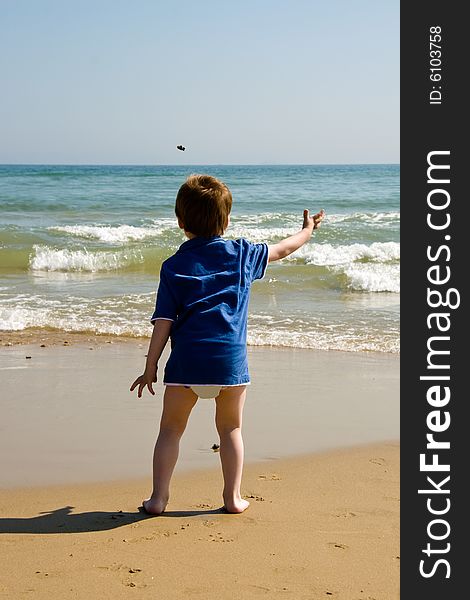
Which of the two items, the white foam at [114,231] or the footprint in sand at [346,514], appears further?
the white foam at [114,231]

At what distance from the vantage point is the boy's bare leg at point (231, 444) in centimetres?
358

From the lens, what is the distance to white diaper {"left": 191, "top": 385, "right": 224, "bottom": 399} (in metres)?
3.51

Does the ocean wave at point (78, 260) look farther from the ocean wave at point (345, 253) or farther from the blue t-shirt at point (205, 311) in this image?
the blue t-shirt at point (205, 311)

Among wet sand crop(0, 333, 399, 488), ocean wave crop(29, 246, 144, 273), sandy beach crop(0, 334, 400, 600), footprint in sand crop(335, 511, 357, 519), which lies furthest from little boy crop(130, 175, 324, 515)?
ocean wave crop(29, 246, 144, 273)

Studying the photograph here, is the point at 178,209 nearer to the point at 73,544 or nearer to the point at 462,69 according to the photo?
the point at 73,544

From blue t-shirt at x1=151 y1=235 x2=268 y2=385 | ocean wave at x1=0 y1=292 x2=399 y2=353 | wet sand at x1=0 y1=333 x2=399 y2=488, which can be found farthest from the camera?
ocean wave at x1=0 y1=292 x2=399 y2=353

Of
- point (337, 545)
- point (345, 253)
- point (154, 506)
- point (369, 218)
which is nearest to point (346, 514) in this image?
point (337, 545)

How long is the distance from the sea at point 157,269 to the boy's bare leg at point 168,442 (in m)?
3.77

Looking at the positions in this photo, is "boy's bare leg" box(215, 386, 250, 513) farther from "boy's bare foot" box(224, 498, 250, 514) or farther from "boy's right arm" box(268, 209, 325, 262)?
"boy's right arm" box(268, 209, 325, 262)

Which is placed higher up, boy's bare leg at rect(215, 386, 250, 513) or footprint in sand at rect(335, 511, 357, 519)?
boy's bare leg at rect(215, 386, 250, 513)

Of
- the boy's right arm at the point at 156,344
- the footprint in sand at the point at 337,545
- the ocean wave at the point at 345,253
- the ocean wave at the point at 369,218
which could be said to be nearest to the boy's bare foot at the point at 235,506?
the footprint in sand at the point at 337,545

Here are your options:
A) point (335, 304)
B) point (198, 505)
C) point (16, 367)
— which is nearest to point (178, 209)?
point (198, 505)

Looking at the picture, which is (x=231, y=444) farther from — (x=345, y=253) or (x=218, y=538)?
(x=345, y=253)

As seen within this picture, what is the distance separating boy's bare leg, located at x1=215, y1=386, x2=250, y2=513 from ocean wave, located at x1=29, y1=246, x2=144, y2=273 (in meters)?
9.46
